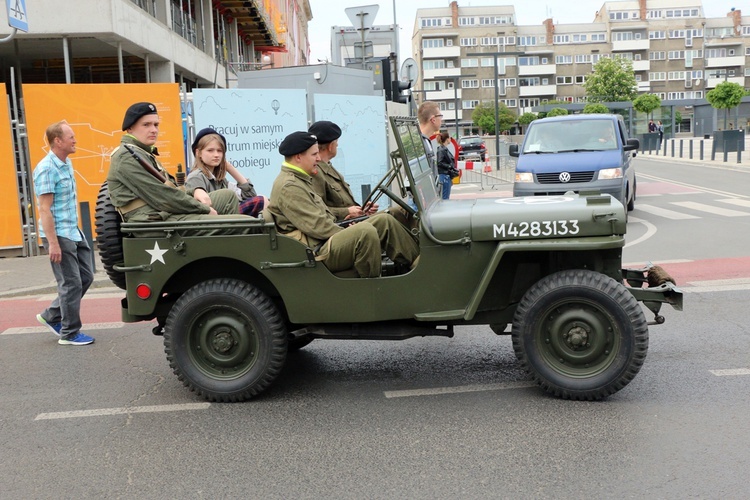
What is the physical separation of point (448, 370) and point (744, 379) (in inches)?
76.2

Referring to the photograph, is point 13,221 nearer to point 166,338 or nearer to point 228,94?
point 228,94

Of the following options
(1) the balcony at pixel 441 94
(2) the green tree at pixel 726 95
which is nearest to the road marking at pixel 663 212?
(2) the green tree at pixel 726 95

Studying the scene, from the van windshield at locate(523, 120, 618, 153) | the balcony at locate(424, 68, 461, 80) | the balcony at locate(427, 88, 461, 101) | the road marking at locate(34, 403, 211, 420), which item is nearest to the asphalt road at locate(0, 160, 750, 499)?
the road marking at locate(34, 403, 211, 420)

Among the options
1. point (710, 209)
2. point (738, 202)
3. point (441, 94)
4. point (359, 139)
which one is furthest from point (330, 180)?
point (441, 94)

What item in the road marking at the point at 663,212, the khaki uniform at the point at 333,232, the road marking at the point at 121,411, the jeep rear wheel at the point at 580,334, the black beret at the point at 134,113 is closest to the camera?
the jeep rear wheel at the point at 580,334

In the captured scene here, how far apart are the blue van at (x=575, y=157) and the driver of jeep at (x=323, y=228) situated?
810cm

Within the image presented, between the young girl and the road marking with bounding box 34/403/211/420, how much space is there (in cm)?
143

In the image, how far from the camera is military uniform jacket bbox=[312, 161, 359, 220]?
19.4 ft

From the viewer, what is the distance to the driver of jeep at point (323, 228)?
16.1ft

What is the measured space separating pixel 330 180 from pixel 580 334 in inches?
90.0

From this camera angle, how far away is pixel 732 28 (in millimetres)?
102938

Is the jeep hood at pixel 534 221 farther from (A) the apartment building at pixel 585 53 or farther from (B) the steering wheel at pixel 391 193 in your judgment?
(A) the apartment building at pixel 585 53

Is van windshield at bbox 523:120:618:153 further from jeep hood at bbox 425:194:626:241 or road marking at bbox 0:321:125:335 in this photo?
jeep hood at bbox 425:194:626:241

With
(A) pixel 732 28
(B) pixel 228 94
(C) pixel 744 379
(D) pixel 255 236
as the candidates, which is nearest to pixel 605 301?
(C) pixel 744 379
